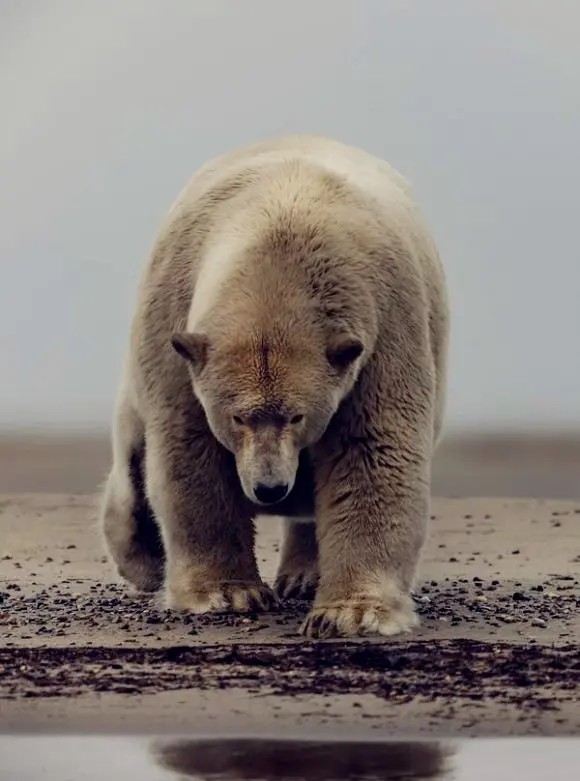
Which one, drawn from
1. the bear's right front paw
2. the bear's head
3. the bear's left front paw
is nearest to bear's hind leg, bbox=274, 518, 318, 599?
the bear's right front paw

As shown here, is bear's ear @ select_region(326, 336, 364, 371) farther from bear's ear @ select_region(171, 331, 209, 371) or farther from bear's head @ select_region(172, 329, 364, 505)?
bear's ear @ select_region(171, 331, 209, 371)

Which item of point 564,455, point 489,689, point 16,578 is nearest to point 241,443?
point 489,689

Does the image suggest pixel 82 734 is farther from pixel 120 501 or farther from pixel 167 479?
pixel 120 501

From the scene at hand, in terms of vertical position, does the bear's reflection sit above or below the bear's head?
below

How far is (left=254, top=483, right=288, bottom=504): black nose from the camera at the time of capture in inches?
281

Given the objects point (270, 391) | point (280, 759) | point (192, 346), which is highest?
point (192, 346)

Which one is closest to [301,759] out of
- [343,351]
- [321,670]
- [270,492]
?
[321,670]

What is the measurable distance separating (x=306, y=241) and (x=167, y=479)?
1179 millimetres

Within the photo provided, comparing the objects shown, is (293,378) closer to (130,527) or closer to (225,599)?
(225,599)

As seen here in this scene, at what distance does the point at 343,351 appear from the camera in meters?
7.30

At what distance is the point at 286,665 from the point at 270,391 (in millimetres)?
1029

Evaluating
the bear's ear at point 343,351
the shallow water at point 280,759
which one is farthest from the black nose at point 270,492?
the shallow water at point 280,759

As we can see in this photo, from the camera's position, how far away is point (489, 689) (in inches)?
252

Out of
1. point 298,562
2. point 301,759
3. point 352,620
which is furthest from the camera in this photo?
point 298,562
